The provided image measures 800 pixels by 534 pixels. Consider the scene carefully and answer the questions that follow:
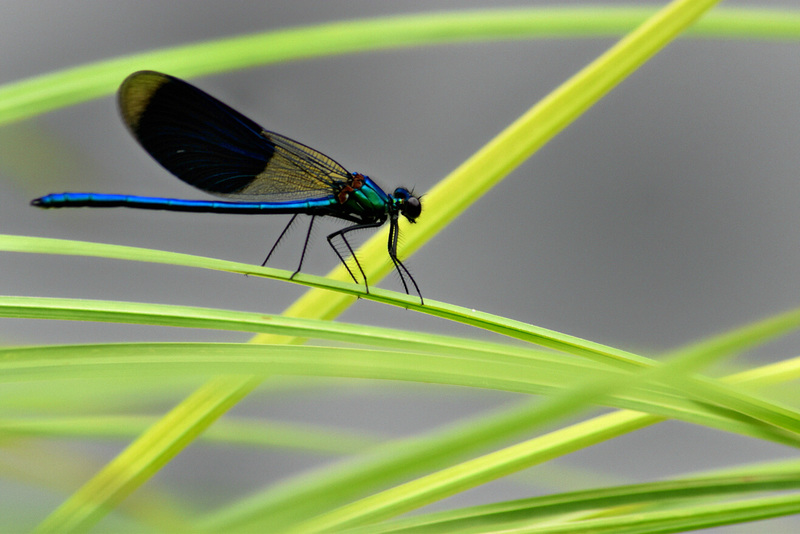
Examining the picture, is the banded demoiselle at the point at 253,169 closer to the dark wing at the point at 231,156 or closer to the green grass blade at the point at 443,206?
the dark wing at the point at 231,156

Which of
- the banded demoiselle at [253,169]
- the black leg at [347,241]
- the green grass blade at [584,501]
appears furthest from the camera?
the banded demoiselle at [253,169]

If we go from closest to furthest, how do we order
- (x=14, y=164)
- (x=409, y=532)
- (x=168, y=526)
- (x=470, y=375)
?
(x=470, y=375) → (x=409, y=532) → (x=168, y=526) → (x=14, y=164)

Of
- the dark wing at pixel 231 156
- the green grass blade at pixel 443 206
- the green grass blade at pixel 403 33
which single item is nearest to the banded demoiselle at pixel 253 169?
the dark wing at pixel 231 156

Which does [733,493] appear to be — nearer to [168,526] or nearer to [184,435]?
[184,435]

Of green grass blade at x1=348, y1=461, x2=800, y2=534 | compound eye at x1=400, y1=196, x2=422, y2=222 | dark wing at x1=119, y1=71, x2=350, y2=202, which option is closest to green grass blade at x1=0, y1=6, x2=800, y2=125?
dark wing at x1=119, y1=71, x2=350, y2=202

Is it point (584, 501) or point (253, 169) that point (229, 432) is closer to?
point (253, 169)

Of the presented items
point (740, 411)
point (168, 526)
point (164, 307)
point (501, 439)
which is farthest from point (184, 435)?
point (740, 411)
